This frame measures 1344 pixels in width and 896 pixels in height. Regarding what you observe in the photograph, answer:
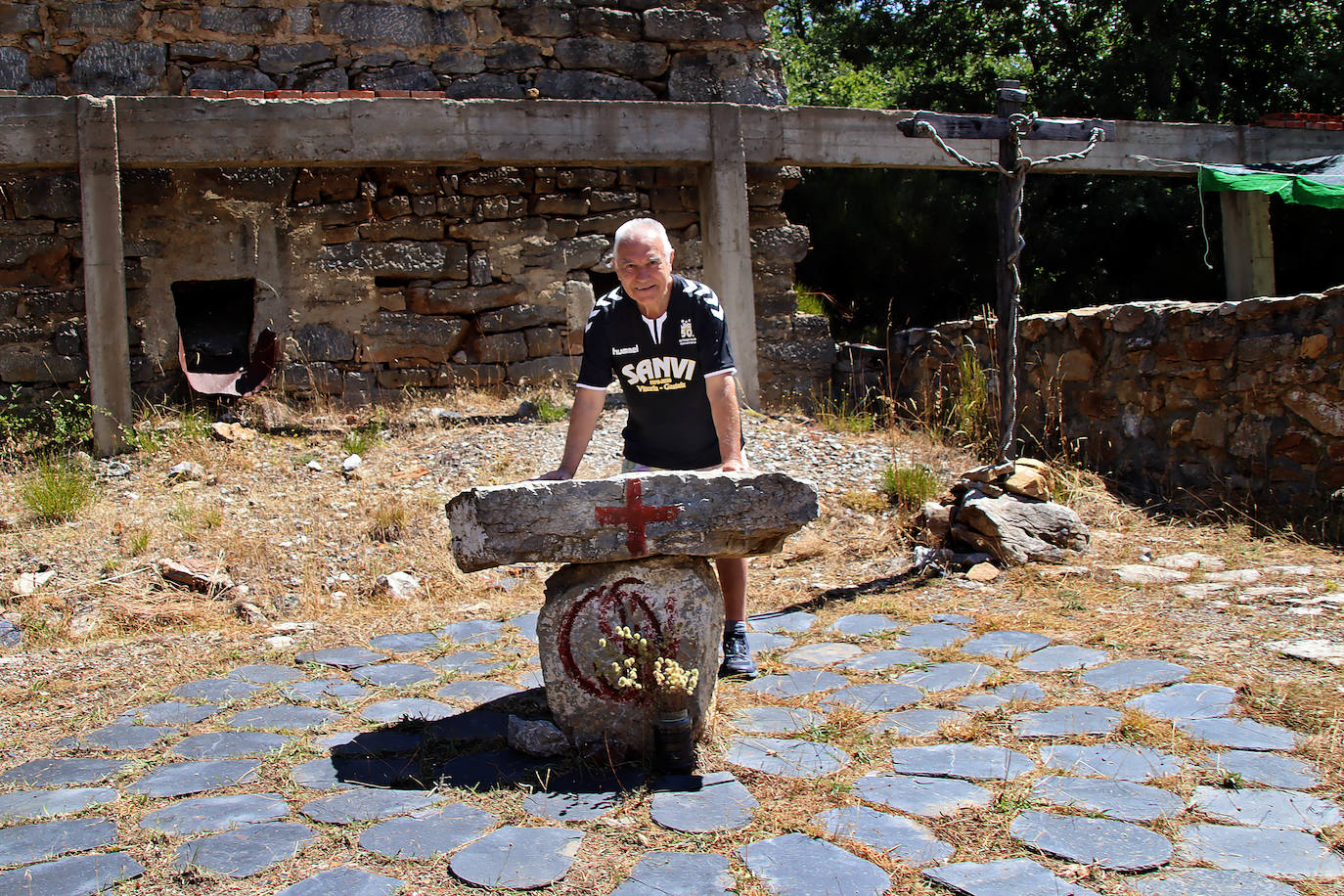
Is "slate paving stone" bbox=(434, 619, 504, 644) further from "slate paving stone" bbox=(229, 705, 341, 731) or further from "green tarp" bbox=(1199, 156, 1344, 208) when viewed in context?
"green tarp" bbox=(1199, 156, 1344, 208)

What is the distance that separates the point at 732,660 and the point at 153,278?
227 inches

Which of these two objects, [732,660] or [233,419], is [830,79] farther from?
[732,660]

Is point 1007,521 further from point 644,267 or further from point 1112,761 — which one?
point 644,267

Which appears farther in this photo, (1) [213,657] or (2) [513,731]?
(1) [213,657]

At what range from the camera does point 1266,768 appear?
2.73 m

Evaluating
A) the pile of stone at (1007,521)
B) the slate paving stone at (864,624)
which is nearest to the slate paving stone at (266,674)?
the slate paving stone at (864,624)

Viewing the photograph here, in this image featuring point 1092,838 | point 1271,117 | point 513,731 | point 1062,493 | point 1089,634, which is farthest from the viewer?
point 1271,117

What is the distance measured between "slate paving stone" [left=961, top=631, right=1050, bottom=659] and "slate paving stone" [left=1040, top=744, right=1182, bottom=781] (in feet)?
2.85

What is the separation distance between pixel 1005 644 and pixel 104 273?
580 cm

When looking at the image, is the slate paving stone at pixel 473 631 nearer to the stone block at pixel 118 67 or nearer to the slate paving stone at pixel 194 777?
the slate paving stone at pixel 194 777

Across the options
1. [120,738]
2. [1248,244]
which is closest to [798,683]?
[120,738]

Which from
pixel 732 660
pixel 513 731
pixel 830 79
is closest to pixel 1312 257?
pixel 830 79

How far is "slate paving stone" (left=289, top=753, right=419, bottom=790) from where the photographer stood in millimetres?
2836

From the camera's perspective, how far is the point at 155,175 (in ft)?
24.7
